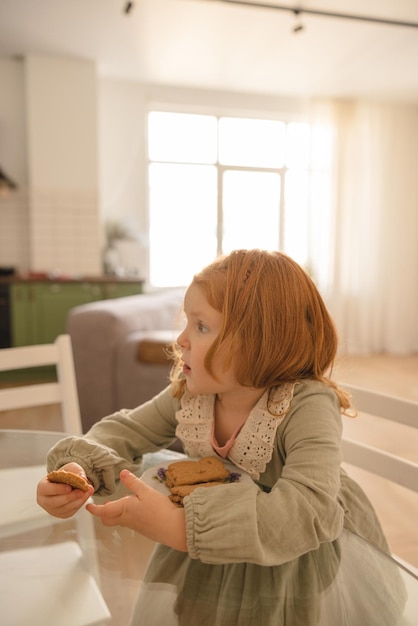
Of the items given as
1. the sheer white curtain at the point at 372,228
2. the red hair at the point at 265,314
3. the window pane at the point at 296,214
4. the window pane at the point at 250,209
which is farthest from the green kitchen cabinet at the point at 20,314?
the red hair at the point at 265,314

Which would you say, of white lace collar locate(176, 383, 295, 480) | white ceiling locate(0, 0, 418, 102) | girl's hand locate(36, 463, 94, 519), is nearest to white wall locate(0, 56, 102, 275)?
white ceiling locate(0, 0, 418, 102)

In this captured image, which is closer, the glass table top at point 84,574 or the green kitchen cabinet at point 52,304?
the glass table top at point 84,574

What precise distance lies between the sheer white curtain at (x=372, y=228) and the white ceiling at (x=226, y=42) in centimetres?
48

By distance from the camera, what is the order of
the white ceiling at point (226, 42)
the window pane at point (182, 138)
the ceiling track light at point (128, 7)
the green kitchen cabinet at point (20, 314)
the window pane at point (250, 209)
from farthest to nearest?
the window pane at point (250, 209) < the window pane at point (182, 138) < the green kitchen cabinet at point (20, 314) < the white ceiling at point (226, 42) < the ceiling track light at point (128, 7)

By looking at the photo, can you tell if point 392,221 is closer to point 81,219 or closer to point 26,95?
point 81,219

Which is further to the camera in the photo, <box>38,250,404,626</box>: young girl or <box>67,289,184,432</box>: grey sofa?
<box>67,289,184,432</box>: grey sofa

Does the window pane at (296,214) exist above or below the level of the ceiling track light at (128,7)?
below

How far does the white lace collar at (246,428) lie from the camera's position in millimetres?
780

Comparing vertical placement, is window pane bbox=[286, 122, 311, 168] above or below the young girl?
above

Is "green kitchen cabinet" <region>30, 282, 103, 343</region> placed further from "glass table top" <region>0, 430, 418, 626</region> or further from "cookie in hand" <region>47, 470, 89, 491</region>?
"cookie in hand" <region>47, 470, 89, 491</region>

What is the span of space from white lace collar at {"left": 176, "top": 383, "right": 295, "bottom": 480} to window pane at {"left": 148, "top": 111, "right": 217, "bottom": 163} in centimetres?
523

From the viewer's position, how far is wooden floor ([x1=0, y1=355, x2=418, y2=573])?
1.98 metres

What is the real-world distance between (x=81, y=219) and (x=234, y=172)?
1.98 meters

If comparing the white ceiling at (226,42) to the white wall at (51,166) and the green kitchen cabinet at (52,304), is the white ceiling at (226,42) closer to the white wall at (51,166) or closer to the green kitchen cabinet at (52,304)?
the white wall at (51,166)
